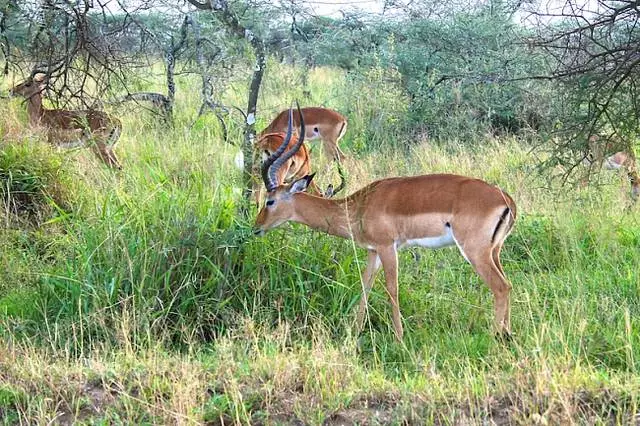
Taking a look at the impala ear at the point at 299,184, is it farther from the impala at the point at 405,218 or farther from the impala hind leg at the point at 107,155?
the impala hind leg at the point at 107,155

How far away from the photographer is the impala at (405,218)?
14.7 feet

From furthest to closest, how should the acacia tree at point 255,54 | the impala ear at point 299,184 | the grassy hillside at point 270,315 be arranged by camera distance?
1. the acacia tree at point 255,54
2. the impala ear at point 299,184
3. the grassy hillside at point 270,315

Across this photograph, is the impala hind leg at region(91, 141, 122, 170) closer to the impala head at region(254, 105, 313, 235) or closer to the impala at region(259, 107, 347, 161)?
the impala at region(259, 107, 347, 161)

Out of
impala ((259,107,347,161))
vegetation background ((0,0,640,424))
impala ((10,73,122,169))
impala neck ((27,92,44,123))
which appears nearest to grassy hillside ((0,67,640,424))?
vegetation background ((0,0,640,424))

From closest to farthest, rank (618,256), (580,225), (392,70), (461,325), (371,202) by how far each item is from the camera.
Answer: (461,325) → (371,202) → (618,256) → (580,225) → (392,70)

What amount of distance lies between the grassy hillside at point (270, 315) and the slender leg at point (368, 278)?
63 mm

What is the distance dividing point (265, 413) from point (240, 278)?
5.45 feet

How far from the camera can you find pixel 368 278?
4.71 m

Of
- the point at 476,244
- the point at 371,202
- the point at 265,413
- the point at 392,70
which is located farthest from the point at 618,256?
the point at 392,70

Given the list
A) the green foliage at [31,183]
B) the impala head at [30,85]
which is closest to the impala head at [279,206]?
the impala head at [30,85]

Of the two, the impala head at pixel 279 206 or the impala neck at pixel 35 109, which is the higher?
the impala neck at pixel 35 109

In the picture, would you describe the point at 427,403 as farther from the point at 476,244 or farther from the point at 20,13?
the point at 20,13

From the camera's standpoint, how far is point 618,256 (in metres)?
5.25

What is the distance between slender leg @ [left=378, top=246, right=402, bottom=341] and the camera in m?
4.42
